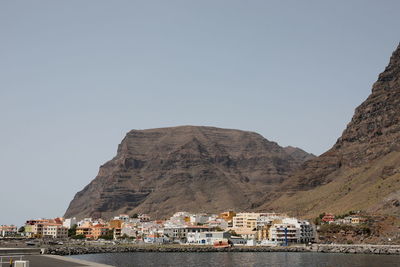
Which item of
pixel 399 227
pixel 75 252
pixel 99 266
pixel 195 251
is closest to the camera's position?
pixel 99 266

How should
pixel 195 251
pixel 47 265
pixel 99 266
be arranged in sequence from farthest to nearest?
pixel 195 251
pixel 47 265
pixel 99 266

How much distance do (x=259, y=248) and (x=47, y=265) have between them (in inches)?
4112

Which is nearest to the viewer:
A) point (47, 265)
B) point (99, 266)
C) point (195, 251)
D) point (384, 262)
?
point (99, 266)

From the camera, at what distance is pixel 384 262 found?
124 metres

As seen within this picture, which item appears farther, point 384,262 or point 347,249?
point 347,249

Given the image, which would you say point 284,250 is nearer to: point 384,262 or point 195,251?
point 195,251

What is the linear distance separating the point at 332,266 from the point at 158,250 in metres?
78.6

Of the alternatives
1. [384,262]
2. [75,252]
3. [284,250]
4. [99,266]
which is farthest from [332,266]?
[75,252]

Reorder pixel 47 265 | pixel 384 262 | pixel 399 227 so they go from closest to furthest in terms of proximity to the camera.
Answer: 1. pixel 47 265
2. pixel 384 262
3. pixel 399 227

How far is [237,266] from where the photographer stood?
119750 mm

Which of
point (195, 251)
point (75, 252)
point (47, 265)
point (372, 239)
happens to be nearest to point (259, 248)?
point (195, 251)

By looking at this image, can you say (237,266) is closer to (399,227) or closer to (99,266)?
(99,266)

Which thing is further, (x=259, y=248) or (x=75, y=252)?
(x=259, y=248)

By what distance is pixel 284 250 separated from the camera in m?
179
